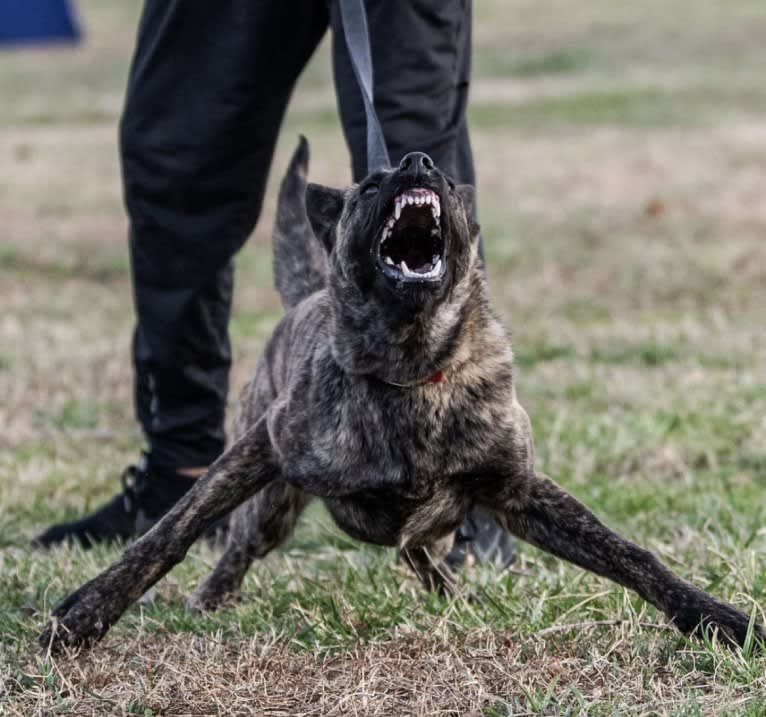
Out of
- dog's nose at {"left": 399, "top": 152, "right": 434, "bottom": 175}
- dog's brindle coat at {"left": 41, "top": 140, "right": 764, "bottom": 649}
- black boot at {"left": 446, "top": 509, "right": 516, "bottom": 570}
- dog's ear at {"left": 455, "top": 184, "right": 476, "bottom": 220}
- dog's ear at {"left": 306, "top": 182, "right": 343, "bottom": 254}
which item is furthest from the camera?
black boot at {"left": 446, "top": 509, "right": 516, "bottom": 570}

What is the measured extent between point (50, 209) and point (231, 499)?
987cm

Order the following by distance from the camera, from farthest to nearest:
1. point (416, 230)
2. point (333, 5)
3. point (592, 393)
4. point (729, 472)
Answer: point (592, 393), point (729, 472), point (333, 5), point (416, 230)

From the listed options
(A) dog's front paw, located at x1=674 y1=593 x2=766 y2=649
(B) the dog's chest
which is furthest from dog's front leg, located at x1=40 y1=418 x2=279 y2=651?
(A) dog's front paw, located at x1=674 y1=593 x2=766 y2=649

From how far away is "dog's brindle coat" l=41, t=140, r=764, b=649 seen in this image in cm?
325

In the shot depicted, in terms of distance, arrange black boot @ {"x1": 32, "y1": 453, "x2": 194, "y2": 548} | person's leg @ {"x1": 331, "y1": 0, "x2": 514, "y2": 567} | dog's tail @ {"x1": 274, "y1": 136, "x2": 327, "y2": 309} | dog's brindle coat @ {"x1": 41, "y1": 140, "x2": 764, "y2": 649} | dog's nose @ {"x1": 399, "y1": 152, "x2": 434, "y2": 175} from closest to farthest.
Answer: dog's nose @ {"x1": 399, "y1": 152, "x2": 434, "y2": 175}
dog's brindle coat @ {"x1": 41, "y1": 140, "x2": 764, "y2": 649}
person's leg @ {"x1": 331, "y1": 0, "x2": 514, "y2": 567}
dog's tail @ {"x1": 274, "y1": 136, "x2": 327, "y2": 309}
black boot @ {"x1": 32, "y1": 453, "x2": 194, "y2": 548}

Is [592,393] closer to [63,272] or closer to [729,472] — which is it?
[729,472]

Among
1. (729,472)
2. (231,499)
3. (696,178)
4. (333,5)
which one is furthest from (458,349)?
(696,178)

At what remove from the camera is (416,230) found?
10.8ft

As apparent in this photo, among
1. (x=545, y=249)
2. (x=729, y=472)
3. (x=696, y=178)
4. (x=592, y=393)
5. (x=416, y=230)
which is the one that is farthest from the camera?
(x=696, y=178)

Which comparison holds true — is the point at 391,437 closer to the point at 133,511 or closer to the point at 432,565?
the point at 432,565

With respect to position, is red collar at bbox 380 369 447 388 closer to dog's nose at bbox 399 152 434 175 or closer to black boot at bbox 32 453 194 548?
dog's nose at bbox 399 152 434 175

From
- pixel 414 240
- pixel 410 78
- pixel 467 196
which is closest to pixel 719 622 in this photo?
pixel 414 240

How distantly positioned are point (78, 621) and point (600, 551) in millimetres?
1177

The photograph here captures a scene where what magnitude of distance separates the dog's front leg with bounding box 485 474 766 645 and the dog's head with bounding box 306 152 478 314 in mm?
505
